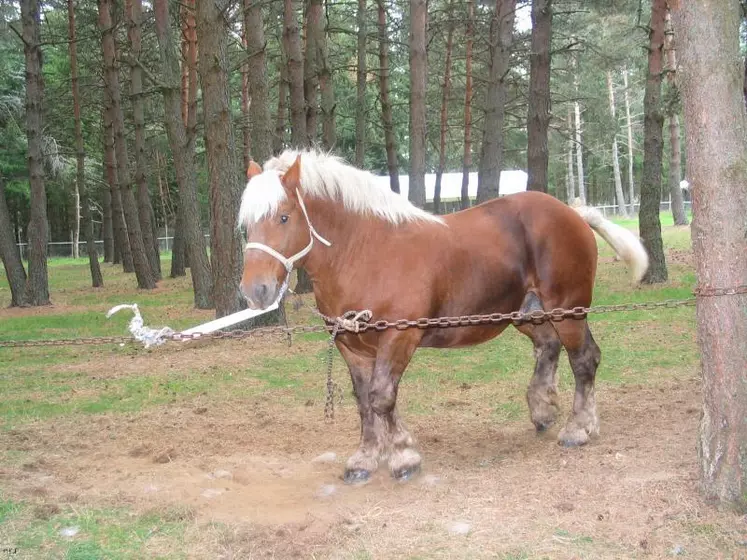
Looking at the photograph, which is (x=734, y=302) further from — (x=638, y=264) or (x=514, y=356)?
(x=514, y=356)

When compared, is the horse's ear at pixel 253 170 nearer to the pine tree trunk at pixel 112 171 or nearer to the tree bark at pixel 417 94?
the tree bark at pixel 417 94

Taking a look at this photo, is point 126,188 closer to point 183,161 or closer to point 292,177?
point 183,161

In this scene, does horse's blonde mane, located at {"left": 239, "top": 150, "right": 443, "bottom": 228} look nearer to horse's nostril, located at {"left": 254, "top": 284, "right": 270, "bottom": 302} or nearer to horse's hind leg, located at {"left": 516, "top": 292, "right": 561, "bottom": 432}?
horse's nostril, located at {"left": 254, "top": 284, "right": 270, "bottom": 302}

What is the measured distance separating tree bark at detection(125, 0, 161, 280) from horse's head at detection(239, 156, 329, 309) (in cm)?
1013

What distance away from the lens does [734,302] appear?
4203 mm

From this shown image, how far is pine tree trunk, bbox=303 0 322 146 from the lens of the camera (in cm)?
1630

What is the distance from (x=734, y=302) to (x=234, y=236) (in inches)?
329

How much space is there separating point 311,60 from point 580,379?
1347 cm

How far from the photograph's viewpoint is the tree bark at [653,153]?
14086 mm

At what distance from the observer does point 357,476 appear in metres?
5.34

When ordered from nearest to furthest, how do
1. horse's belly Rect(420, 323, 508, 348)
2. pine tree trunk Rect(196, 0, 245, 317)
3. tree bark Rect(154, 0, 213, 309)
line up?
1. horse's belly Rect(420, 323, 508, 348)
2. pine tree trunk Rect(196, 0, 245, 317)
3. tree bark Rect(154, 0, 213, 309)

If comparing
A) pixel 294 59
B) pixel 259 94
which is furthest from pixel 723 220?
pixel 294 59

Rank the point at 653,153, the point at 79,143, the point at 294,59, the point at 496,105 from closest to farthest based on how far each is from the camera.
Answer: the point at 294,59, the point at 653,153, the point at 496,105, the point at 79,143

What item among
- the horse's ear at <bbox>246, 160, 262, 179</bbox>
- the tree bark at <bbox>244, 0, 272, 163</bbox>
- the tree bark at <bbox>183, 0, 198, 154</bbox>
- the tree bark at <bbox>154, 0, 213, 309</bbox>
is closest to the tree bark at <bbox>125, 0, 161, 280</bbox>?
the tree bark at <bbox>154, 0, 213, 309</bbox>
